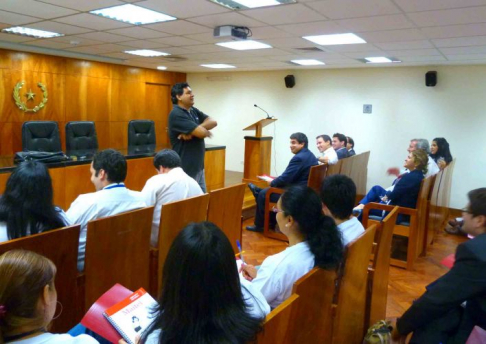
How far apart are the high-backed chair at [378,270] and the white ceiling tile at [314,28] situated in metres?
2.21

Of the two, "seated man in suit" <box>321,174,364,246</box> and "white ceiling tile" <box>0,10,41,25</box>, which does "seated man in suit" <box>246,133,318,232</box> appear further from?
"white ceiling tile" <box>0,10,41,25</box>

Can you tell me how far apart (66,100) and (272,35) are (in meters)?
4.29

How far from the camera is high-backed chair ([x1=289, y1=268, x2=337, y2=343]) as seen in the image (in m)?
1.28

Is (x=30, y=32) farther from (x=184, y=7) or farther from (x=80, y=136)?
(x=184, y=7)

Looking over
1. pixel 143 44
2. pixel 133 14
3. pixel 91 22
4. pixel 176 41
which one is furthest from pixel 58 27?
pixel 176 41

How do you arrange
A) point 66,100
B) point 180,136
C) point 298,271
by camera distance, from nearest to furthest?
point 298,271
point 180,136
point 66,100

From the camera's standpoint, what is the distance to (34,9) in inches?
140

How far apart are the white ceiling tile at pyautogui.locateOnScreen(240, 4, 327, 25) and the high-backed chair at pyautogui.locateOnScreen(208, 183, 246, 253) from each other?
60.9 inches

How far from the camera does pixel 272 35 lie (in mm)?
4246

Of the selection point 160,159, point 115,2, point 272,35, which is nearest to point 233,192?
point 160,159

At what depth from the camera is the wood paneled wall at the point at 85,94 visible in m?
6.04

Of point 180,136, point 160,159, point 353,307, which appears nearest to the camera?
point 353,307

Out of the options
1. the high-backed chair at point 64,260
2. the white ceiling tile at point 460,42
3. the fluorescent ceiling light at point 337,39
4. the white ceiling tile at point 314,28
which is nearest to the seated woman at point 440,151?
the white ceiling tile at point 460,42

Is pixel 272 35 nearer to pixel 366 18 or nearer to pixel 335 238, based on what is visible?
pixel 366 18
